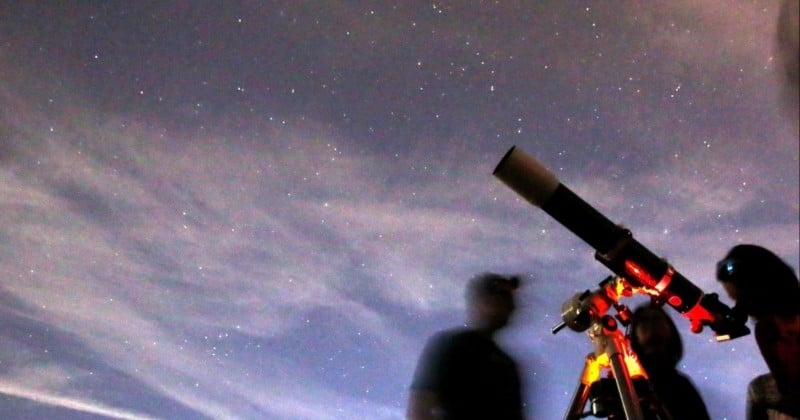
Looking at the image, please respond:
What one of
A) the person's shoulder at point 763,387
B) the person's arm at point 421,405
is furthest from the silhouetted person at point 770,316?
the person's arm at point 421,405

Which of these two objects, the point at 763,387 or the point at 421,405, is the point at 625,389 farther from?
the point at 421,405

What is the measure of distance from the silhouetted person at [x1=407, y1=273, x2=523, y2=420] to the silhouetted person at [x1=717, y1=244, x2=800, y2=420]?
2.63ft

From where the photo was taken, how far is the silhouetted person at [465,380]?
1873mm

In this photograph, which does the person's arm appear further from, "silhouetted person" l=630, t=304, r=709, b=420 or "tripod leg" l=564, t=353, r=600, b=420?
"silhouetted person" l=630, t=304, r=709, b=420

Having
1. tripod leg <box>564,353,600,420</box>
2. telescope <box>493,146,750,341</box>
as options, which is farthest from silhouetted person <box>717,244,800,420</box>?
tripod leg <box>564,353,600,420</box>

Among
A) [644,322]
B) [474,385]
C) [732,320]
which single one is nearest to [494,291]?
[474,385]

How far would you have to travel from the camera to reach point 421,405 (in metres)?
1.92

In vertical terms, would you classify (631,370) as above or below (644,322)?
below

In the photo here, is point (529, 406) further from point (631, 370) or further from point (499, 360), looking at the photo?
point (631, 370)

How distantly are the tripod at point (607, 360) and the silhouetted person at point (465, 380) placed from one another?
47 centimetres

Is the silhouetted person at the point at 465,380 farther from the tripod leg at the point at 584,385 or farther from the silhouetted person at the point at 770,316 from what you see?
the silhouetted person at the point at 770,316

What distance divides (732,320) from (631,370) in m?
0.45

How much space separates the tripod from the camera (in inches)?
85.5

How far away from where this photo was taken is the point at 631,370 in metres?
2.28
